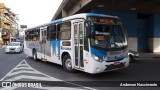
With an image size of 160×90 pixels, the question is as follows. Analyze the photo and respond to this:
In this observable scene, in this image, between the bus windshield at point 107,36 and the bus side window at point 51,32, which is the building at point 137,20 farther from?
the bus windshield at point 107,36

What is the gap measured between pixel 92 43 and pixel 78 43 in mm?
1124

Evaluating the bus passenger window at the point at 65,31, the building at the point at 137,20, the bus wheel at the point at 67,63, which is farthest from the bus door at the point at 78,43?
the building at the point at 137,20

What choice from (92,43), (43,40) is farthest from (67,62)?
(43,40)

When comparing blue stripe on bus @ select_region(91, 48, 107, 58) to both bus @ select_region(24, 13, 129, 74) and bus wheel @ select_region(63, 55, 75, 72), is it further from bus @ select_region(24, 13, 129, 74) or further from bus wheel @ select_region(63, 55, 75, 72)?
bus wheel @ select_region(63, 55, 75, 72)

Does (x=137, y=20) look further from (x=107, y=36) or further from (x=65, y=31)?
(x=107, y=36)

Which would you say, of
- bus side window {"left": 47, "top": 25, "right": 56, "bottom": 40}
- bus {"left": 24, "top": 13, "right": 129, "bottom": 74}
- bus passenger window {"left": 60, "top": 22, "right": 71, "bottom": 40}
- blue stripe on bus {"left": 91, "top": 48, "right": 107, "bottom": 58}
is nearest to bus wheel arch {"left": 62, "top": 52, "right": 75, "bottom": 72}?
bus {"left": 24, "top": 13, "right": 129, "bottom": 74}

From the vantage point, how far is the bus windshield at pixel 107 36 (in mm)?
9468

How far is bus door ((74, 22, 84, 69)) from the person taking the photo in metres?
10.0

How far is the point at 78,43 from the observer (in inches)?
406

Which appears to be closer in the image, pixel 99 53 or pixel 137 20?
pixel 99 53

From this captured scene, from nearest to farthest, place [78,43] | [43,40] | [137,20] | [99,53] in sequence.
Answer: [99,53], [78,43], [43,40], [137,20]

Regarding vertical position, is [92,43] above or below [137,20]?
below

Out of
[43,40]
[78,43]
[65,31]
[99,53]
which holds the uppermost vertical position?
[65,31]

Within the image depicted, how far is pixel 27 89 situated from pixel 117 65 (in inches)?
169
